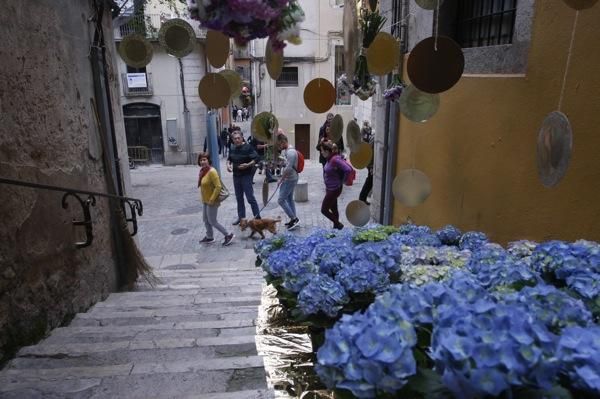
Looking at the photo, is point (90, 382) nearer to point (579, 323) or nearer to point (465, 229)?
point (579, 323)

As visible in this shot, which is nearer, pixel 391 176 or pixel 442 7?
pixel 442 7

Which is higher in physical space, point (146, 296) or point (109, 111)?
point (109, 111)

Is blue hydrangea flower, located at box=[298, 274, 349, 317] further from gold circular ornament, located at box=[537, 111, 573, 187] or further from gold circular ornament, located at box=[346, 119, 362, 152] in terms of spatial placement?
gold circular ornament, located at box=[346, 119, 362, 152]

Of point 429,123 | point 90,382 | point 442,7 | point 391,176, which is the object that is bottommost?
point 90,382

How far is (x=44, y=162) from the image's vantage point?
10.3 feet

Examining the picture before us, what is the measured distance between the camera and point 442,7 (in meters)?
4.34

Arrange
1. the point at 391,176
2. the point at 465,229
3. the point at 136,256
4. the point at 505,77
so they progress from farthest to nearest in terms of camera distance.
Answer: the point at 391,176, the point at 136,256, the point at 465,229, the point at 505,77

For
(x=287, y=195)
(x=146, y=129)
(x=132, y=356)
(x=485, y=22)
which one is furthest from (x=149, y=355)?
(x=146, y=129)

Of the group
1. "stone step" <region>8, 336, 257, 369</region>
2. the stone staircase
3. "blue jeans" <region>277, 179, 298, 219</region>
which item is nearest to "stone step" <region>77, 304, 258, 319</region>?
the stone staircase

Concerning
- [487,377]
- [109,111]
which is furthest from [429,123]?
[487,377]

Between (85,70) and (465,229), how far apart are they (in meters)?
3.93

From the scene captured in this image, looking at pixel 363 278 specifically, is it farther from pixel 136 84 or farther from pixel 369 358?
pixel 136 84

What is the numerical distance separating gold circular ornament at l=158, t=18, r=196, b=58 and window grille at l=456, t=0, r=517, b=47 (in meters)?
2.61

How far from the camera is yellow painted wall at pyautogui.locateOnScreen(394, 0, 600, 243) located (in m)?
2.45
